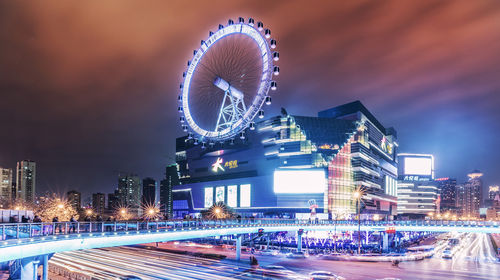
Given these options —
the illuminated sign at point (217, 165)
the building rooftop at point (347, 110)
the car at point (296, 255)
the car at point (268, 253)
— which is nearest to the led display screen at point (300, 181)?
the illuminated sign at point (217, 165)

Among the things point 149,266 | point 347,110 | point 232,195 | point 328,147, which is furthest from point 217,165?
point 149,266

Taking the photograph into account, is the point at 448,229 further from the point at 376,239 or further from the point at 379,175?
the point at 379,175

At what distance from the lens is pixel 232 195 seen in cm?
14688

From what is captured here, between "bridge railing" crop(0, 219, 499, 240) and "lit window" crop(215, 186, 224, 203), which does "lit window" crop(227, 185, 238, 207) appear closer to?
"lit window" crop(215, 186, 224, 203)

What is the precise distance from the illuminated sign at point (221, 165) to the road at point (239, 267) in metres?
80.0

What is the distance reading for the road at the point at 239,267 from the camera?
5003cm

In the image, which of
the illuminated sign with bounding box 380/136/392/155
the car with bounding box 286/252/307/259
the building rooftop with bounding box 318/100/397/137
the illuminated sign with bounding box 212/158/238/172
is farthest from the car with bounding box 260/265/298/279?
the illuminated sign with bounding box 380/136/392/155

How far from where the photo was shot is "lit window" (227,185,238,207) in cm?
14488

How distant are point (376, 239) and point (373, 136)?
54.1 meters

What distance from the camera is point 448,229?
73062 millimetres

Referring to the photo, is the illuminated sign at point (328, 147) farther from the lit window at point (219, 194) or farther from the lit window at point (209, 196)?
the lit window at point (209, 196)

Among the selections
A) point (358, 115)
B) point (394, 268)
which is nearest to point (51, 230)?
point (394, 268)

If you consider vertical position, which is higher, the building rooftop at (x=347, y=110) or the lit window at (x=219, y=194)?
the building rooftop at (x=347, y=110)

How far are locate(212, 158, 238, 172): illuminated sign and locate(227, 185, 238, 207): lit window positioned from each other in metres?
8.63
